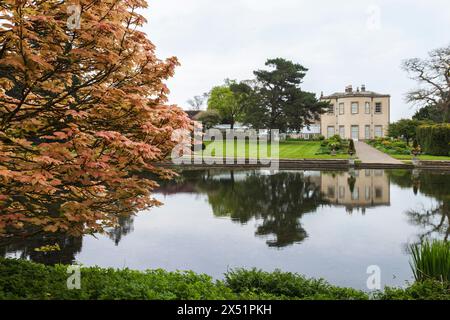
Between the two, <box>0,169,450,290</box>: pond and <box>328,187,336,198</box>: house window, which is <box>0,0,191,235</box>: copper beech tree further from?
<box>328,187,336,198</box>: house window

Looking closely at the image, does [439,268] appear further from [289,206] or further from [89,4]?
[289,206]

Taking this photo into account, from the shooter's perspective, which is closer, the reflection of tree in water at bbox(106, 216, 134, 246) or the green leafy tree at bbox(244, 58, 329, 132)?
the reflection of tree in water at bbox(106, 216, 134, 246)

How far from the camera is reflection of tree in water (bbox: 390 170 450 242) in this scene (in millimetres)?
11002

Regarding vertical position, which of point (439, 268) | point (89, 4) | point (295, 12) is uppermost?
point (295, 12)

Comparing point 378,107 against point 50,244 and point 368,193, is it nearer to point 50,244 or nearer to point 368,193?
point 368,193

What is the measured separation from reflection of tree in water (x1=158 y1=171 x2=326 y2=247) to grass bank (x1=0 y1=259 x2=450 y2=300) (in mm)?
4341

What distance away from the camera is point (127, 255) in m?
8.77

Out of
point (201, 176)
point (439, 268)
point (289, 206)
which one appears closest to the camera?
point (439, 268)

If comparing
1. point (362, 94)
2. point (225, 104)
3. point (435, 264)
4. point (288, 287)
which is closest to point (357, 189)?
point (435, 264)

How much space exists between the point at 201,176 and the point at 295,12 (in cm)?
1261

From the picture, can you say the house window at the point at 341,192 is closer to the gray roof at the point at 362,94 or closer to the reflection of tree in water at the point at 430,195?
the reflection of tree in water at the point at 430,195

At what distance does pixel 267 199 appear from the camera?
1603cm

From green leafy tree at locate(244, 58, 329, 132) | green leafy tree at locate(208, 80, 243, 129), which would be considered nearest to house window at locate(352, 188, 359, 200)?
green leafy tree at locate(244, 58, 329, 132)

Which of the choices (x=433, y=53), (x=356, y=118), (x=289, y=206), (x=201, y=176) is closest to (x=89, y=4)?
(x=289, y=206)
